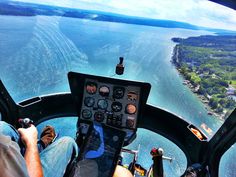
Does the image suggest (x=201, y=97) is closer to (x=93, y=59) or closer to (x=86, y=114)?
(x=86, y=114)

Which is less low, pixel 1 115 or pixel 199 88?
pixel 199 88

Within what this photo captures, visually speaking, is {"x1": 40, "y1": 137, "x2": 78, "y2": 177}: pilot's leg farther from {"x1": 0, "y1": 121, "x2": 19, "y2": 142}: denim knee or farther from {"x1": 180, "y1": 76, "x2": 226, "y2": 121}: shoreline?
{"x1": 180, "y1": 76, "x2": 226, "y2": 121}: shoreline

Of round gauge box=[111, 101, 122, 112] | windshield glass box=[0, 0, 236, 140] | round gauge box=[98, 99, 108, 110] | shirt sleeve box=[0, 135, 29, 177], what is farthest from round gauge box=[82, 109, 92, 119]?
shirt sleeve box=[0, 135, 29, 177]

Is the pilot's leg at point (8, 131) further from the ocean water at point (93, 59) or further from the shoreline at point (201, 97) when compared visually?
the shoreline at point (201, 97)

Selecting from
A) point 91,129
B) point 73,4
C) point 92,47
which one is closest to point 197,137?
point 91,129

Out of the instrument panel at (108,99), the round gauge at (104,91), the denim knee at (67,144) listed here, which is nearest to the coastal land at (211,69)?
the instrument panel at (108,99)

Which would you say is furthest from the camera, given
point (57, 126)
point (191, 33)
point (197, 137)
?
point (191, 33)

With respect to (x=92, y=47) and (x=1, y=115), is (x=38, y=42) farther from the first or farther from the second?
(x=1, y=115)
